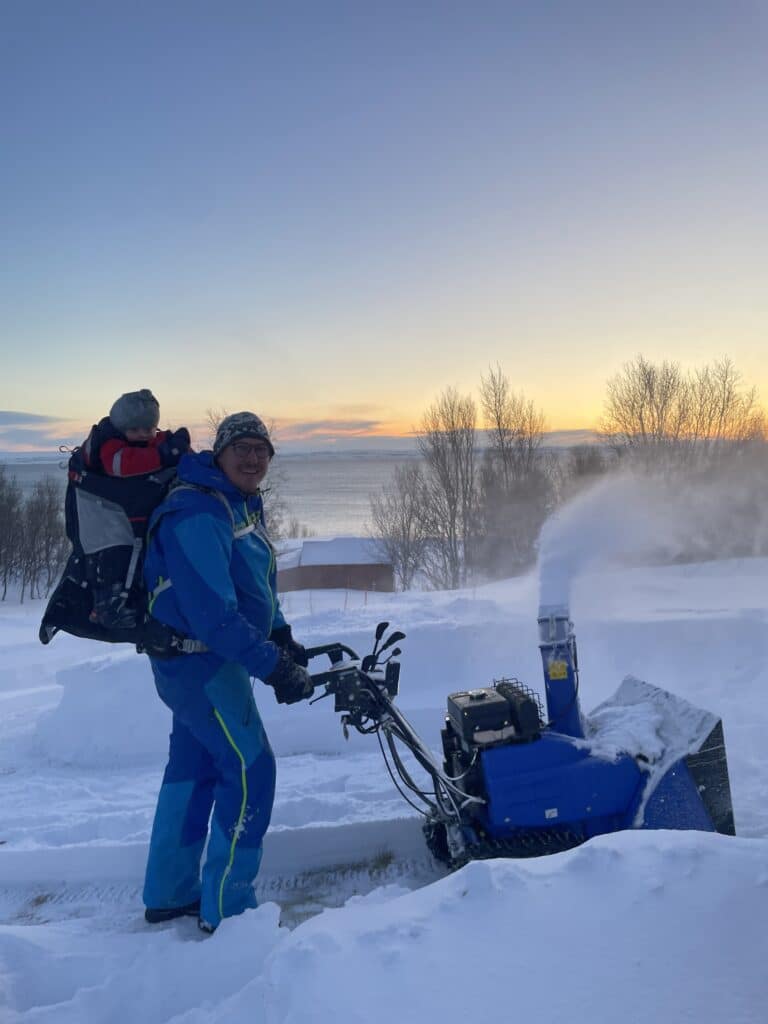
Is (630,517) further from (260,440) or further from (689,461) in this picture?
(689,461)

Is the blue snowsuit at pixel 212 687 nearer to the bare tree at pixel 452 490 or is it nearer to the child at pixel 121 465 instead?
the child at pixel 121 465

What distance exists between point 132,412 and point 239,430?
1.37ft

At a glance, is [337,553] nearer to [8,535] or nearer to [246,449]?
[8,535]

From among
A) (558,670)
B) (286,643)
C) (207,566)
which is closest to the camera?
(207,566)

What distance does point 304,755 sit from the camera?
5.02 meters

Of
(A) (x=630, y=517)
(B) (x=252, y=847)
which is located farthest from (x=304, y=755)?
(A) (x=630, y=517)

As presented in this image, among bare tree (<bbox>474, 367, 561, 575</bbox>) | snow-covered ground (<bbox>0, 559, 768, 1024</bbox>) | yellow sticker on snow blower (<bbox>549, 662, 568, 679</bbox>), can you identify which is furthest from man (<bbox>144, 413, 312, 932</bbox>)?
bare tree (<bbox>474, 367, 561, 575</bbox>)

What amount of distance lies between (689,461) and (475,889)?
26034 mm

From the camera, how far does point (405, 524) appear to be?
31.9 meters

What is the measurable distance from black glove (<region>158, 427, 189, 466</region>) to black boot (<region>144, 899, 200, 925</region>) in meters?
1.87

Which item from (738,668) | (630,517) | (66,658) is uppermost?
(630,517)

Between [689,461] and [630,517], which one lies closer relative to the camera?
[630,517]

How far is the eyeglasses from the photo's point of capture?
287 centimetres

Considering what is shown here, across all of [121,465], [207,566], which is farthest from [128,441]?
[207,566]
